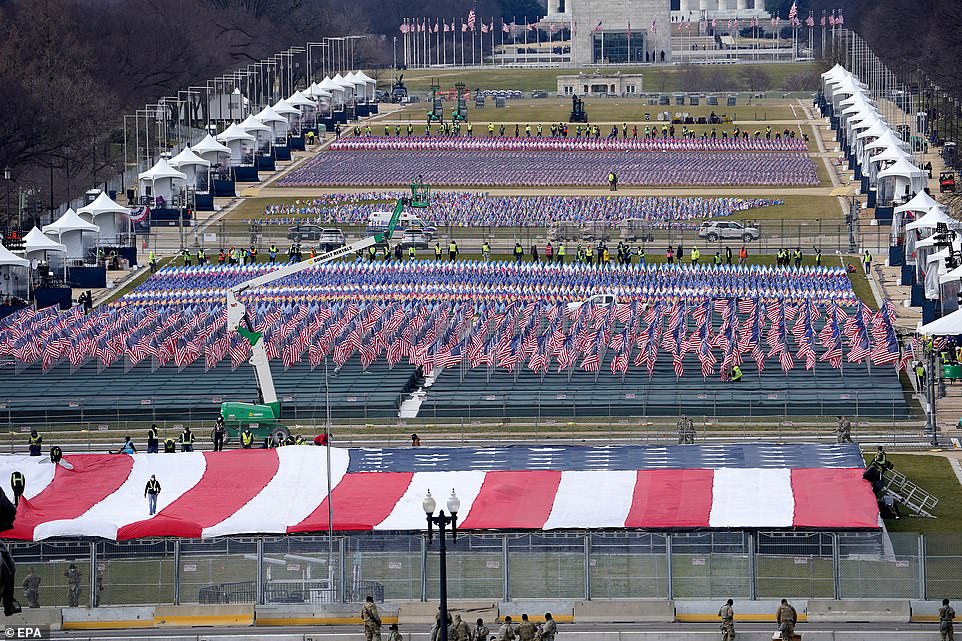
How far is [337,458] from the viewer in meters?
57.2

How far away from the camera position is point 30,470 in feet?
184

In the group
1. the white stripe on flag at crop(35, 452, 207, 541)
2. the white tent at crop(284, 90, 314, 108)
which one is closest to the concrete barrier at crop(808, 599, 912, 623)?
the white stripe on flag at crop(35, 452, 207, 541)

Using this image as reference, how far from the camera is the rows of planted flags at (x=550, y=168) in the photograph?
129 m

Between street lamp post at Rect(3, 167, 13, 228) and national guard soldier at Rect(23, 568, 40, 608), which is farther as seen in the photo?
street lamp post at Rect(3, 167, 13, 228)

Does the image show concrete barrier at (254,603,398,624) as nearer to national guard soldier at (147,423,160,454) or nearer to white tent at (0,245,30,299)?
national guard soldier at (147,423,160,454)

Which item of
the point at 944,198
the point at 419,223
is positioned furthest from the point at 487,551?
the point at 944,198

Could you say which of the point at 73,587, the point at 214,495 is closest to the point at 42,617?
the point at 73,587

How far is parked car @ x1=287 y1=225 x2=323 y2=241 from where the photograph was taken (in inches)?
4235

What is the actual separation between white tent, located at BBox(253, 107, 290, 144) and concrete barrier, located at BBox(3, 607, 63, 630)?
9952cm

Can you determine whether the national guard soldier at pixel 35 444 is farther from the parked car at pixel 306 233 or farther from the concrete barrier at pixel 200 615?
the parked car at pixel 306 233

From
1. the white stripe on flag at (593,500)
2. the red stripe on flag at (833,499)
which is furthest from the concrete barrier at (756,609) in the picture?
the white stripe on flag at (593,500)

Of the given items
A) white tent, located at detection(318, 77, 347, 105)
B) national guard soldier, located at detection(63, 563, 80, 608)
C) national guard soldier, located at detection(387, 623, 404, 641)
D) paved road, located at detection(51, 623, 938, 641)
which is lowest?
paved road, located at detection(51, 623, 938, 641)

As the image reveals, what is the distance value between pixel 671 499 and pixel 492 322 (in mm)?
28801

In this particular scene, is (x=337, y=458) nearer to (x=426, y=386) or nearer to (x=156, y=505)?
(x=156, y=505)
